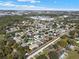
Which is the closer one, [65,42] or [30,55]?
[30,55]

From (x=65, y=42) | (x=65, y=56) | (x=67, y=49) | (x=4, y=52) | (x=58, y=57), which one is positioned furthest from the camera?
(x=65, y=42)

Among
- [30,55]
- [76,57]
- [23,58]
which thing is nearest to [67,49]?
[76,57]

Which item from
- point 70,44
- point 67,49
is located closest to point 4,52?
point 67,49

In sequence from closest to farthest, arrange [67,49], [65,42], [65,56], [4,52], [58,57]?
[4,52]
[58,57]
[65,56]
[67,49]
[65,42]

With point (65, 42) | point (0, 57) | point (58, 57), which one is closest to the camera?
point (0, 57)

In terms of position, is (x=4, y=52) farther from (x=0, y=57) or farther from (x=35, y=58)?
(x=35, y=58)

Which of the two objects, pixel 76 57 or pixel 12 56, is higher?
pixel 12 56

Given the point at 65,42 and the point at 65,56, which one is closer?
the point at 65,56

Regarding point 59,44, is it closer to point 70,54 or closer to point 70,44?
point 70,44

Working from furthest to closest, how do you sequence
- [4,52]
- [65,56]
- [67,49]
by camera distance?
[67,49]
[65,56]
[4,52]
